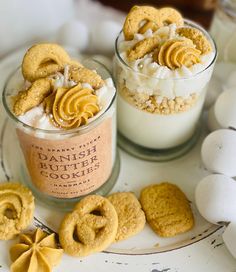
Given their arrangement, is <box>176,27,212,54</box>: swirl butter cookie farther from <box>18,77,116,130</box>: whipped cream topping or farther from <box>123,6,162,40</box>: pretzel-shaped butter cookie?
<box>18,77,116,130</box>: whipped cream topping

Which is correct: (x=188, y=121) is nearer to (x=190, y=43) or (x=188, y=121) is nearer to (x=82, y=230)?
(x=190, y=43)

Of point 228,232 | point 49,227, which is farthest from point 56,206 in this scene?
point 228,232

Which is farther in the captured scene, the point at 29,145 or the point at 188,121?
the point at 188,121

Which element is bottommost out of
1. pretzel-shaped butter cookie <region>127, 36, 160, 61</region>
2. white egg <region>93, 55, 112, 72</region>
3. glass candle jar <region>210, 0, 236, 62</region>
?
white egg <region>93, 55, 112, 72</region>

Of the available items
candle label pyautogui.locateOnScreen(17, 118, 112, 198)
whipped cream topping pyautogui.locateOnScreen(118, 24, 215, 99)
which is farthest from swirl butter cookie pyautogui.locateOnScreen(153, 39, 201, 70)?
candle label pyautogui.locateOnScreen(17, 118, 112, 198)

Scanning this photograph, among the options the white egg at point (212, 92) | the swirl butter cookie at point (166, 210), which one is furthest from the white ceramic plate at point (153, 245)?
the white egg at point (212, 92)

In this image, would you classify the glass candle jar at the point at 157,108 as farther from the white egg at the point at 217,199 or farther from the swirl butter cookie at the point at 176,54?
the white egg at the point at 217,199

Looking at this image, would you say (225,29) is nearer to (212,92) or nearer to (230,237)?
(212,92)
